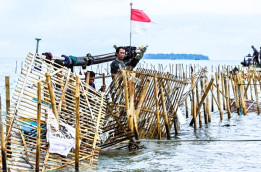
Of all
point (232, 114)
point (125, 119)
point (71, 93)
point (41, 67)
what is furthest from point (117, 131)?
point (232, 114)

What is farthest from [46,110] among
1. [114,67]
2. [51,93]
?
[114,67]

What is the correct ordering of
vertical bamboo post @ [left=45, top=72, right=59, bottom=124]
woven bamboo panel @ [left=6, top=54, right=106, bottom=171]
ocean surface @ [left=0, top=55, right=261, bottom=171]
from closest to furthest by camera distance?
vertical bamboo post @ [left=45, top=72, right=59, bottom=124]
woven bamboo panel @ [left=6, top=54, right=106, bottom=171]
ocean surface @ [left=0, top=55, right=261, bottom=171]

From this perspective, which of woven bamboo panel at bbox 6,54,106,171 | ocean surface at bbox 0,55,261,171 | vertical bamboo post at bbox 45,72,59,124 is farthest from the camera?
ocean surface at bbox 0,55,261,171

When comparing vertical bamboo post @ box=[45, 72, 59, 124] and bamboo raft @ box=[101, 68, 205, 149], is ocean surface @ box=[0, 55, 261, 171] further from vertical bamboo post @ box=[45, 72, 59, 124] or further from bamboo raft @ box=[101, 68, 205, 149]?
vertical bamboo post @ box=[45, 72, 59, 124]

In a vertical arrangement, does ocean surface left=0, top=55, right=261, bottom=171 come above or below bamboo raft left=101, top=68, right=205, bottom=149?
below

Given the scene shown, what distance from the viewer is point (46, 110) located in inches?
399

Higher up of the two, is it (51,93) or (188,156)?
(51,93)

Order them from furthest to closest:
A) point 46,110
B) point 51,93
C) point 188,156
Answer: point 188,156 → point 46,110 → point 51,93

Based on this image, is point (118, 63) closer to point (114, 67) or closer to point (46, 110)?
point (114, 67)

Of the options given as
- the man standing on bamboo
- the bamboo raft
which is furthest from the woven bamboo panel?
the man standing on bamboo

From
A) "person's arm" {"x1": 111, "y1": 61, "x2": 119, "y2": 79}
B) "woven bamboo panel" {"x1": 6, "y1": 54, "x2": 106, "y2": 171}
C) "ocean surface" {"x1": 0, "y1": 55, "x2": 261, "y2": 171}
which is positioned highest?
"person's arm" {"x1": 111, "y1": 61, "x2": 119, "y2": 79}

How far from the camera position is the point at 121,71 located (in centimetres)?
1268

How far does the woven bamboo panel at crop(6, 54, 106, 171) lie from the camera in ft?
32.8

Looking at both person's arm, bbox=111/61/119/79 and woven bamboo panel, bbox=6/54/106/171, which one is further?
person's arm, bbox=111/61/119/79
